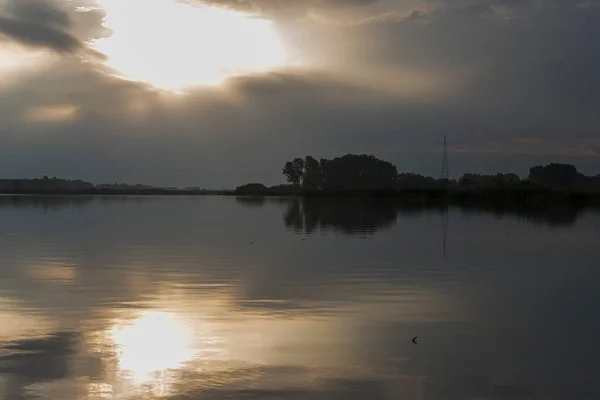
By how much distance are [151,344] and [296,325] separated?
2360 millimetres

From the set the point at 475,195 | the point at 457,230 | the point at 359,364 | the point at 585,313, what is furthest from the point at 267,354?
the point at 475,195

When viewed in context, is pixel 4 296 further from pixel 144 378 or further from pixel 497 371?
pixel 497 371

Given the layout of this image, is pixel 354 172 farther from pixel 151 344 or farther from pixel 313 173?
pixel 151 344

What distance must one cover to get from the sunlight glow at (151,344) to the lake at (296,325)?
0.03 m

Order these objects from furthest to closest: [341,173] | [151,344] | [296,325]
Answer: [341,173]
[296,325]
[151,344]

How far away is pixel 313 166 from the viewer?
134500 mm

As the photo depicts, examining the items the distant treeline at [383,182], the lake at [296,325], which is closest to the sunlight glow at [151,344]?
the lake at [296,325]

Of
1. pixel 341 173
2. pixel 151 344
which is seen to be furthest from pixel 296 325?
pixel 341 173

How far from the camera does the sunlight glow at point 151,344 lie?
791cm

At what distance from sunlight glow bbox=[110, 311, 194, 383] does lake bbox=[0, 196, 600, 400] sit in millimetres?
27

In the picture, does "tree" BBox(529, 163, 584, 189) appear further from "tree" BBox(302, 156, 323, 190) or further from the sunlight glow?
the sunlight glow

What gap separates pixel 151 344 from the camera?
9.00 metres

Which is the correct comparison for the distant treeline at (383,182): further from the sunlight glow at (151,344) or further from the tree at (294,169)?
the sunlight glow at (151,344)

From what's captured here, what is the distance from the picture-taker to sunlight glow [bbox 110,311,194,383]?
7914 millimetres
